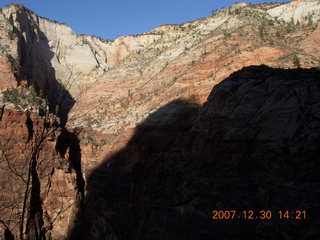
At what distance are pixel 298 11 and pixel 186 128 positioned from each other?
22775 millimetres

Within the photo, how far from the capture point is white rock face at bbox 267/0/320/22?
28.8 metres

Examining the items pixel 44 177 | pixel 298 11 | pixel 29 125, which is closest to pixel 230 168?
pixel 44 177

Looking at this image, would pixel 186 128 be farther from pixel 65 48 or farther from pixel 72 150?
→ pixel 65 48

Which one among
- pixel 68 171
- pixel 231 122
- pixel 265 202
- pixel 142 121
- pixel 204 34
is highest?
pixel 204 34

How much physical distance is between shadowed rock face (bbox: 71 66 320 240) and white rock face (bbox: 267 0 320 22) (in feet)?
65.3

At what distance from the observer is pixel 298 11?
1195 inches

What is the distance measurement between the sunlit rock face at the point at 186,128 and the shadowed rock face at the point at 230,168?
0.05m

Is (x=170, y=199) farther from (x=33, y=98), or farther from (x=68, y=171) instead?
(x=33, y=98)

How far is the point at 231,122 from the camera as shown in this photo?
11.7 metres

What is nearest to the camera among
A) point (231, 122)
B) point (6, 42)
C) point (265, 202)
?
point (265, 202)

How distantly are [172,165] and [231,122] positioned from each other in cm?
497

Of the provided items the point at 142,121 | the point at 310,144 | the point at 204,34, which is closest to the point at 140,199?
the point at 142,121
